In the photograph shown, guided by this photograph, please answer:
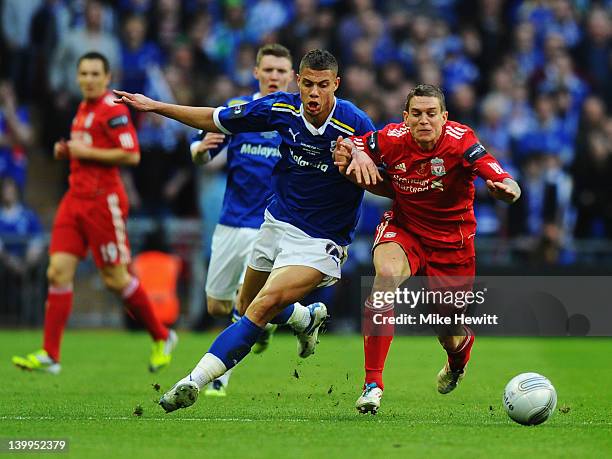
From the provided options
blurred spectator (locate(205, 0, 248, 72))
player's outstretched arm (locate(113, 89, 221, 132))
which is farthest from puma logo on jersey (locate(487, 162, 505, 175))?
blurred spectator (locate(205, 0, 248, 72))

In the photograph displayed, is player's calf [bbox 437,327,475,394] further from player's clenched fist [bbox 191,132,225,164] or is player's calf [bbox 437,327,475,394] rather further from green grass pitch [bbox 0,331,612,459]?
player's clenched fist [bbox 191,132,225,164]

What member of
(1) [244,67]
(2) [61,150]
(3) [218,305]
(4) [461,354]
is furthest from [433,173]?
(1) [244,67]

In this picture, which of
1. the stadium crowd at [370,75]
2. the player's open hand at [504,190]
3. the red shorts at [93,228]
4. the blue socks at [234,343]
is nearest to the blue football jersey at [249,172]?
the red shorts at [93,228]

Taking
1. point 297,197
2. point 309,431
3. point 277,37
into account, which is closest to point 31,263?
point 277,37

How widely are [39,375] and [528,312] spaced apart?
758 centimetres

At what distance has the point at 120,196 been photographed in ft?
39.6

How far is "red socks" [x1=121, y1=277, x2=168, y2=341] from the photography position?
12000mm

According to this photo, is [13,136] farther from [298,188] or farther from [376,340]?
[376,340]

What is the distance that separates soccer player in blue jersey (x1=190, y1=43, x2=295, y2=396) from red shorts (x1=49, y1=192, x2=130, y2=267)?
155 centimetres

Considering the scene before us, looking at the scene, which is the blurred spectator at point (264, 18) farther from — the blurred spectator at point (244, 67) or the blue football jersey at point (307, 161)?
the blue football jersey at point (307, 161)

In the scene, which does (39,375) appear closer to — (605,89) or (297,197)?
(297,197)

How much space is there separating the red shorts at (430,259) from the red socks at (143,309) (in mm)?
3477

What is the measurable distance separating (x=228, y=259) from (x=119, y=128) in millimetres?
2067

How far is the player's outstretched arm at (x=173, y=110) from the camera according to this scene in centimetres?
830
